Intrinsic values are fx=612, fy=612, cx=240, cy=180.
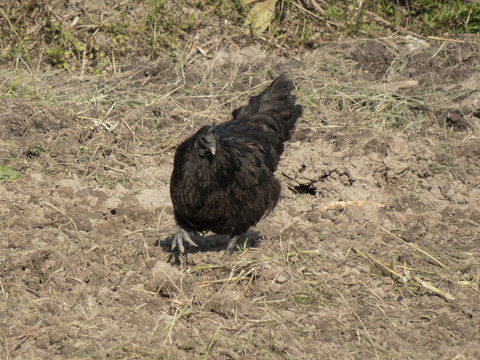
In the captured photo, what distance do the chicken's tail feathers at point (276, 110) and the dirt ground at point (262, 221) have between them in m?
0.49

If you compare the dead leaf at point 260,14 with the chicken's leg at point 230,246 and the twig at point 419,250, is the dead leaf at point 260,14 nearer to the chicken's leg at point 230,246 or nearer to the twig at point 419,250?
the twig at point 419,250

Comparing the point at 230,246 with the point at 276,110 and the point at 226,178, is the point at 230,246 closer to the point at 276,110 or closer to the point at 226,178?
the point at 226,178

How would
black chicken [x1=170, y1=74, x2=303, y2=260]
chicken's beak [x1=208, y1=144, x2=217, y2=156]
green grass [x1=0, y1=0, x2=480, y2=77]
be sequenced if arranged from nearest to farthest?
chicken's beak [x1=208, y1=144, x2=217, y2=156] → black chicken [x1=170, y1=74, x2=303, y2=260] → green grass [x1=0, y1=0, x2=480, y2=77]

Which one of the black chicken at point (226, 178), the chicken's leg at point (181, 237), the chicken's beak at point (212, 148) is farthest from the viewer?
the chicken's leg at point (181, 237)

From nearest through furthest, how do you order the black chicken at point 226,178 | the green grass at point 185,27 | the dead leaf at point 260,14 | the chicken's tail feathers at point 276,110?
1. the black chicken at point 226,178
2. the chicken's tail feathers at point 276,110
3. the green grass at point 185,27
4. the dead leaf at point 260,14

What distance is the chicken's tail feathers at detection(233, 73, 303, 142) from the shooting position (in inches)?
221

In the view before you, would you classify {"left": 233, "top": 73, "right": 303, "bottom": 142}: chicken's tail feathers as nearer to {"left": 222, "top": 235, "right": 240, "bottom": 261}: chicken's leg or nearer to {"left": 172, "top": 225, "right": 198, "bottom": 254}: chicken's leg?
{"left": 222, "top": 235, "right": 240, "bottom": 261}: chicken's leg

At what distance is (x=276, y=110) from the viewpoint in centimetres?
578

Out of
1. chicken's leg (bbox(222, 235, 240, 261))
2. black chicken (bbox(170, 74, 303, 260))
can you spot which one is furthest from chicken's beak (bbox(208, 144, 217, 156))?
chicken's leg (bbox(222, 235, 240, 261))

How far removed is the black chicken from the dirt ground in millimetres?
326

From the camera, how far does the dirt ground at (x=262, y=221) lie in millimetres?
3918

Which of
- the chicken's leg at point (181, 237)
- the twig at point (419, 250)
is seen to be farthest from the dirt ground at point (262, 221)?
the chicken's leg at point (181, 237)

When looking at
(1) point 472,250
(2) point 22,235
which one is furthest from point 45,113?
(1) point 472,250

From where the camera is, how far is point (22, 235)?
183 inches
